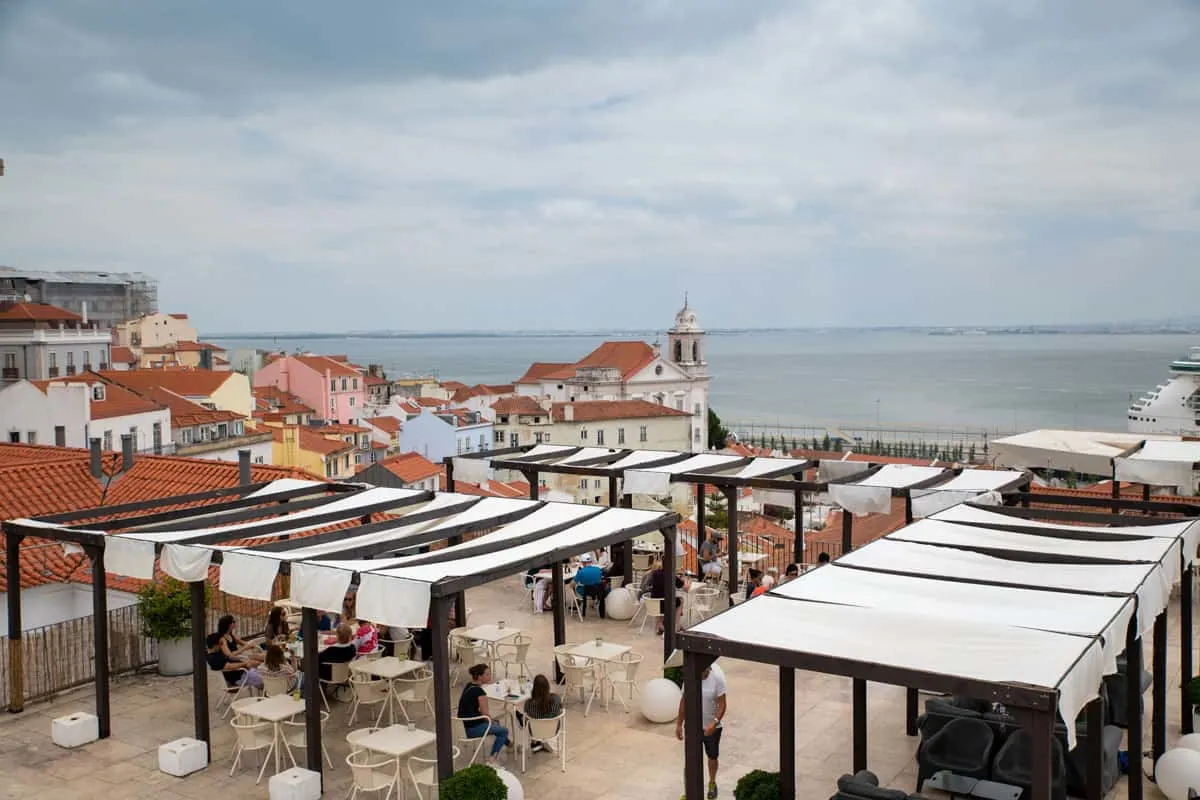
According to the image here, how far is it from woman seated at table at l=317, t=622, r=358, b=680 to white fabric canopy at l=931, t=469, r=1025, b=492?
22.8 ft

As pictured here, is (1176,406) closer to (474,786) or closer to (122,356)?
(474,786)

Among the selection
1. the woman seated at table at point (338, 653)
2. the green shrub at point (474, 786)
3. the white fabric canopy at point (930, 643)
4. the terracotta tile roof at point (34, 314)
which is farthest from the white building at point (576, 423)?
the white fabric canopy at point (930, 643)

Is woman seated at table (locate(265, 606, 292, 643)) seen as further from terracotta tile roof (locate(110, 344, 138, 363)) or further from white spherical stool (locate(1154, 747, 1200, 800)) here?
terracotta tile roof (locate(110, 344, 138, 363))

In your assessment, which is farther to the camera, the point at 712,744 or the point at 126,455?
the point at 126,455

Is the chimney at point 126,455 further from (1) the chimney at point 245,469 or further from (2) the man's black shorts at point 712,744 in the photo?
(2) the man's black shorts at point 712,744

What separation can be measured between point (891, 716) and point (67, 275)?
120544 millimetres

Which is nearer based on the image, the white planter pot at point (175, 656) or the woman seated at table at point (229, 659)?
the woman seated at table at point (229, 659)

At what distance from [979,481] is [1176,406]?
62.8 metres

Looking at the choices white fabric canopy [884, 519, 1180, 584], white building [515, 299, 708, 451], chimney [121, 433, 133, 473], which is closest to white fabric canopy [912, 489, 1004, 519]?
white fabric canopy [884, 519, 1180, 584]

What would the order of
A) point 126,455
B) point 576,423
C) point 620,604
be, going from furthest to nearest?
1. point 576,423
2. point 126,455
3. point 620,604

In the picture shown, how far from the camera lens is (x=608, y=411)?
9106 centimetres

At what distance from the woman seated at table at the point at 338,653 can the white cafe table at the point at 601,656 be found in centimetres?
230

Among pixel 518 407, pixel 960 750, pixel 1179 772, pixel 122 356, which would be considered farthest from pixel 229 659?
pixel 122 356

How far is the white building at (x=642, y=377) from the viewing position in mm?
109125
